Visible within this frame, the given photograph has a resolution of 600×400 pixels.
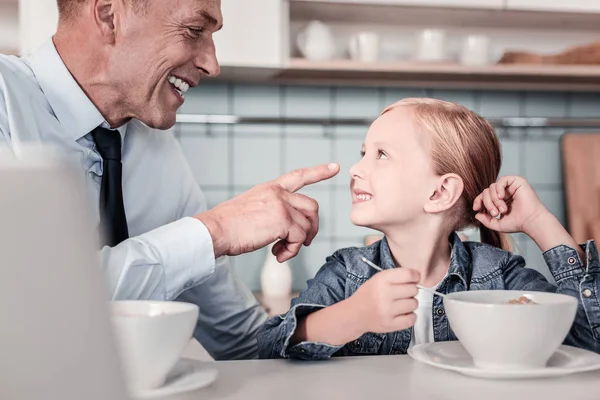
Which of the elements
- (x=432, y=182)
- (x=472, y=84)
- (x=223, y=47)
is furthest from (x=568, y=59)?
(x=432, y=182)

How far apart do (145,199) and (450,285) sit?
0.64m

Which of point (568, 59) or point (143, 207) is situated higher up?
point (568, 59)

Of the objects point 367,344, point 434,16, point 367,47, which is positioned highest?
point 434,16

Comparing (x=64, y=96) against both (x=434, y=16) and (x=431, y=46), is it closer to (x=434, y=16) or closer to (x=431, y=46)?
(x=431, y=46)

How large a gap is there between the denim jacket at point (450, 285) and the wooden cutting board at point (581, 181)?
1.39 meters

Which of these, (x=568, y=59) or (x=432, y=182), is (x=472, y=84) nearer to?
(x=568, y=59)

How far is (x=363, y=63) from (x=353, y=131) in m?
0.39

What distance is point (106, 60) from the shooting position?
141 centimetres

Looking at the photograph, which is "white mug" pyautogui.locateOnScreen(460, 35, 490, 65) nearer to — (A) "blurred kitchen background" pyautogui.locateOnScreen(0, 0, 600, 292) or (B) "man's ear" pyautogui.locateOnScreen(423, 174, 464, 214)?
(A) "blurred kitchen background" pyautogui.locateOnScreen(0, 0, 600, 292)

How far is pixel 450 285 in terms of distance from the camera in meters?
1.21

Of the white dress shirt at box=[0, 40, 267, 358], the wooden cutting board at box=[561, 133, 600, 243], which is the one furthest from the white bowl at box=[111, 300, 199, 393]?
the wooden cutting board at box=[561, 133, 600, 243]

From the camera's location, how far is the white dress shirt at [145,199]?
1.08m

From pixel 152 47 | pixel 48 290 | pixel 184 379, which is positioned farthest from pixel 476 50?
pixel 48 290

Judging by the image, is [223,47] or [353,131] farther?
[353,131]
